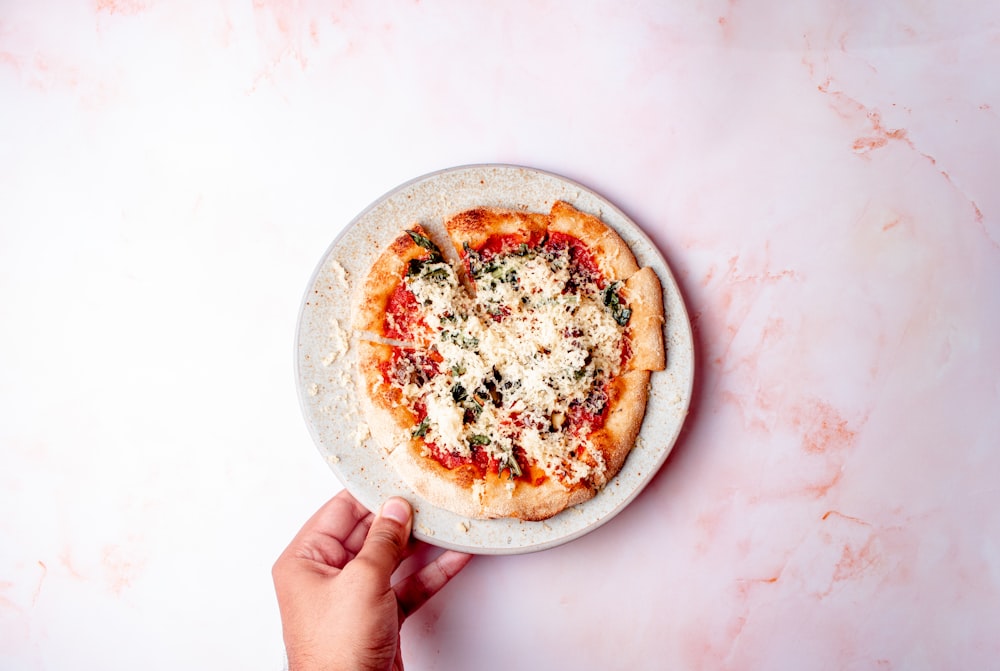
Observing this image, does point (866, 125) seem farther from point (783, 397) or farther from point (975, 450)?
point (975, 450)

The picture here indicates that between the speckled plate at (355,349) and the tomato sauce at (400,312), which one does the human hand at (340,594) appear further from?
the tomato sauce at (400,312)

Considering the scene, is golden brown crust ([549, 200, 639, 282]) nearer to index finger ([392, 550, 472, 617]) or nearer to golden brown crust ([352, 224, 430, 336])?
golden brown crust ([352, 224, 430, 336])

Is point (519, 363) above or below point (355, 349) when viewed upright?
below

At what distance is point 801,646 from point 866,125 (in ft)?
9.96

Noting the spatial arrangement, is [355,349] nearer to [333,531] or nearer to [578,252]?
[333,531]

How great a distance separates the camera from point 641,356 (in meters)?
3.29

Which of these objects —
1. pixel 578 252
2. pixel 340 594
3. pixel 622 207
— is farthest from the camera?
pixel 622 207

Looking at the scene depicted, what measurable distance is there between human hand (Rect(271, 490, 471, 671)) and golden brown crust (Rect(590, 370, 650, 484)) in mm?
946

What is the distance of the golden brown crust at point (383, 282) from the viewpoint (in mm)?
3305

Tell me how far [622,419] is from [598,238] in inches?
36.0

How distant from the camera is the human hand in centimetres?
292

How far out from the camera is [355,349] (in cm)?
335

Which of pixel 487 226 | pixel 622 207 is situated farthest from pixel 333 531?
pixel 622 207

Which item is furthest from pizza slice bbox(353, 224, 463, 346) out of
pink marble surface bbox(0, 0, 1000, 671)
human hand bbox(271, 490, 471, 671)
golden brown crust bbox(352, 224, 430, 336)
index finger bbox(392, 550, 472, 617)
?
index finger bbox(392, 550, 472, 617)
